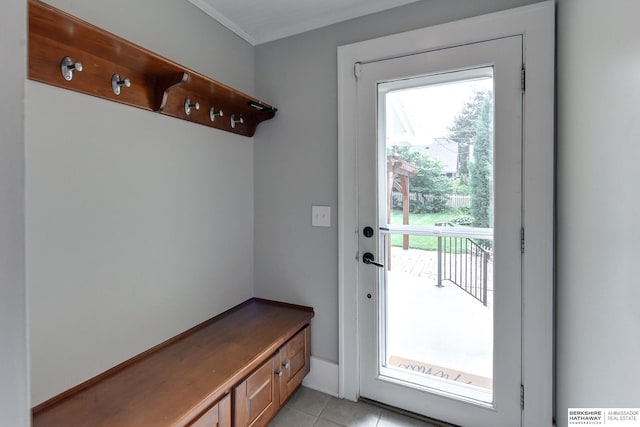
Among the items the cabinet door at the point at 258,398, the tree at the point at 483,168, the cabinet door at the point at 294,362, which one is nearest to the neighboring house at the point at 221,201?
the cabinet door at the point at 294,362

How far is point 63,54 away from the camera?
110 centimetres

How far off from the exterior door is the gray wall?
21 centimetres

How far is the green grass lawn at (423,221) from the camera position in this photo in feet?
5.42

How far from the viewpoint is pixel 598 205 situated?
110 cm

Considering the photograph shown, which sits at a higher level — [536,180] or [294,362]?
[536,180]

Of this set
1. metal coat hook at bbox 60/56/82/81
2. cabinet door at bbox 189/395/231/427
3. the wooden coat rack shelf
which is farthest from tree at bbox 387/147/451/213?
metal coat hook at bbox 60/56/82/81

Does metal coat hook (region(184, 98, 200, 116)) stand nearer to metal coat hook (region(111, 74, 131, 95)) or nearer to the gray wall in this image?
metal coat hook (region(111, 74, 131, 95))

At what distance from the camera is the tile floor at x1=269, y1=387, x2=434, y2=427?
65.3 inches

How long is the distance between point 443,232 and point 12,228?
5.48ft

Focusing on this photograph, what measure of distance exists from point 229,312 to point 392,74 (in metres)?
1.77

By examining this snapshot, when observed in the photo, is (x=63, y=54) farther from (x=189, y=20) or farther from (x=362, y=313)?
(x=362, y=313)

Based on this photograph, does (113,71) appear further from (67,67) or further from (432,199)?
(432,199)

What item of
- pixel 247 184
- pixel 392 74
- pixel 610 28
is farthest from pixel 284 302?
pixel 610 28

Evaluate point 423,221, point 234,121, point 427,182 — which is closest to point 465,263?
point 423,221
